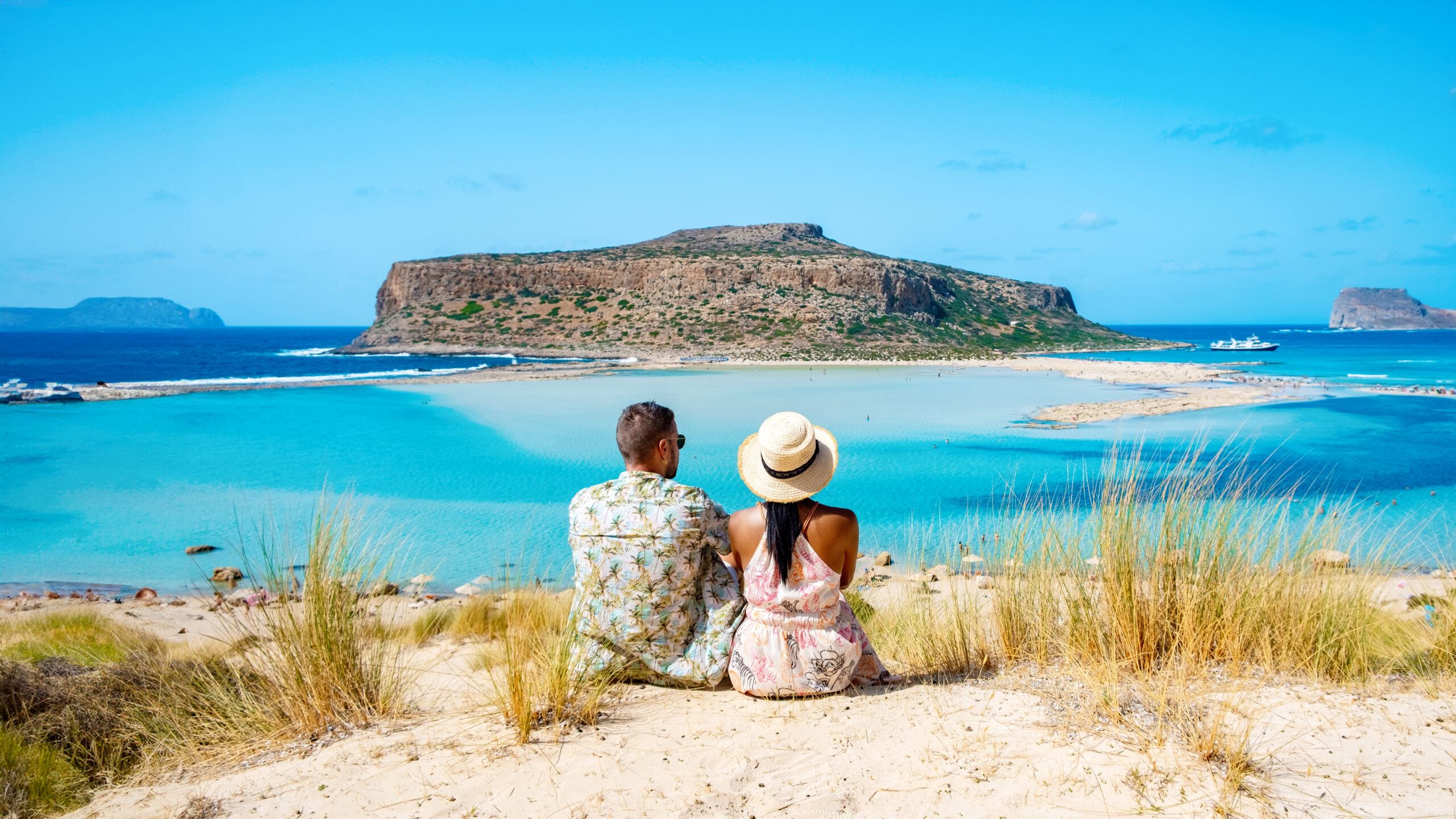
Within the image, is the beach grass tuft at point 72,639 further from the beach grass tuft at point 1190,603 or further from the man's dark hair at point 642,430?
the beach grass tuft at point 1190,603

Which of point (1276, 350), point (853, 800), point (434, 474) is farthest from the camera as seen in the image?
point (1276, 350)

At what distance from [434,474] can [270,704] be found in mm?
10150

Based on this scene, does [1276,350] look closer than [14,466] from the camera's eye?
No

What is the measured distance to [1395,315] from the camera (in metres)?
191

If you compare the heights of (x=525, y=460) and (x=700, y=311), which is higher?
(x=700, y=311)

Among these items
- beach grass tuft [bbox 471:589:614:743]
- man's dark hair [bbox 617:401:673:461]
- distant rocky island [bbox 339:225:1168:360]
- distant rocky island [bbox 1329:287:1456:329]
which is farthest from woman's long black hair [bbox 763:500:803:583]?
distant rocky island [bbox 1329:287:1456:329]

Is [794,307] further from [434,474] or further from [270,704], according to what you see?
[270,704]

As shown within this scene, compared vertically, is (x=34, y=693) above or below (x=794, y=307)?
below

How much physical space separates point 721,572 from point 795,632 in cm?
44

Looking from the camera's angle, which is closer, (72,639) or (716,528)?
(716,528)

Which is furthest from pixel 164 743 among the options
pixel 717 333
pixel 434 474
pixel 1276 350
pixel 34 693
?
pixel 1276 350

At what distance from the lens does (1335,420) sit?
19.5 metres

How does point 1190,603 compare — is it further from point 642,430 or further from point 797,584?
point 642,430

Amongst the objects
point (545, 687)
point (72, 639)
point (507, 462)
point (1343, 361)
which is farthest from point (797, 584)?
point (1343, 361)
